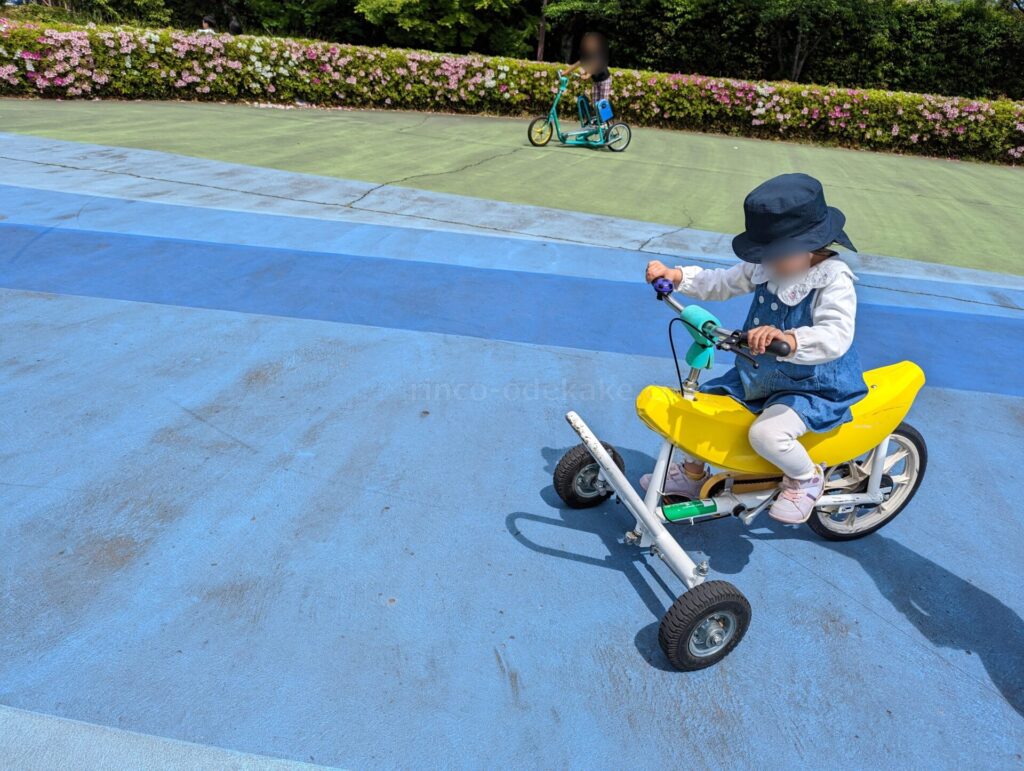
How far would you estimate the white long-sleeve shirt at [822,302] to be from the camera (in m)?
2.47

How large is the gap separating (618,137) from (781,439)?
990 cm

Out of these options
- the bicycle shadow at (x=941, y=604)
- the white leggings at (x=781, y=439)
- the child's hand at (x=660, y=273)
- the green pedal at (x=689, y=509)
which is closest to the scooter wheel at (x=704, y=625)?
the green pedal at (x=689, y=509)

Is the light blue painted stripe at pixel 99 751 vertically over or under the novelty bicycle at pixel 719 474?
under

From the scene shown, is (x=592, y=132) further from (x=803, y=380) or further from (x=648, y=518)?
(x=648, y=518)

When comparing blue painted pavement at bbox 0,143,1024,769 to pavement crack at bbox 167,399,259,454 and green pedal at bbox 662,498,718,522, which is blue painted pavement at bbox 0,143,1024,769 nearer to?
pavement crack at bbox 167,399,259,454

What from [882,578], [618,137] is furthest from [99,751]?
[618,137]

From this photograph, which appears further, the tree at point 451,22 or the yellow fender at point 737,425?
the tree at point 451,22

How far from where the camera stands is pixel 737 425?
2732 millimetres

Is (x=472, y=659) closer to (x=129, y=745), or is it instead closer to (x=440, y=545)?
(x=440, y=545)

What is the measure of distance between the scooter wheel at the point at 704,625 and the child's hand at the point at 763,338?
32.3 inches

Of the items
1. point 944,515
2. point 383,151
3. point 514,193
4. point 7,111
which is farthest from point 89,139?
point 944,515

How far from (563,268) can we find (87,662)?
4.63 m

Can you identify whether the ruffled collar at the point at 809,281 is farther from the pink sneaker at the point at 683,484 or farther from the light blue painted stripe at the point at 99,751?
the light blue painted stripe at the point at 99,751

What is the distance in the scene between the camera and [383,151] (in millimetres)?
10078
